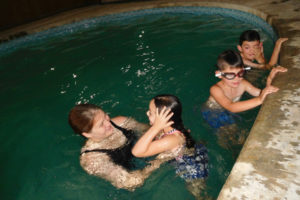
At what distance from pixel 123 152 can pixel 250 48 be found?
123 inches

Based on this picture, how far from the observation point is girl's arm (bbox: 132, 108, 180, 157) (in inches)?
91.7

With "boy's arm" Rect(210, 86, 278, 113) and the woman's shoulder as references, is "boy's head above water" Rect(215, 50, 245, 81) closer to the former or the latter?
"boy's arm" Rect(210, 86, 278, 113)

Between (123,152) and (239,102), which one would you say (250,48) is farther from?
(123,152)

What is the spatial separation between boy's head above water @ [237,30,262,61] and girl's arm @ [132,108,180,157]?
2.66 metres

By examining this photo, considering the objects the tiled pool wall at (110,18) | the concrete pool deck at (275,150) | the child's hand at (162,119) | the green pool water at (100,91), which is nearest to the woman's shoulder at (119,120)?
the green pool water at (100,91)

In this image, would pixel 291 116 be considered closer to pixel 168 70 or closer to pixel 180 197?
pixel 180 197

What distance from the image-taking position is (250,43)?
163 inches

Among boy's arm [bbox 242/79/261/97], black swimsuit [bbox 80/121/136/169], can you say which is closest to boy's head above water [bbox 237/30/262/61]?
boy's arm [bbox 242/79/261/97]

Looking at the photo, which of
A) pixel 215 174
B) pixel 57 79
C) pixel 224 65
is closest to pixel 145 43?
pixel 57 79

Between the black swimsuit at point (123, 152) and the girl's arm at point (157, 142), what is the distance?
61cm

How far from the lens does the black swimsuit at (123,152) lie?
3.00m

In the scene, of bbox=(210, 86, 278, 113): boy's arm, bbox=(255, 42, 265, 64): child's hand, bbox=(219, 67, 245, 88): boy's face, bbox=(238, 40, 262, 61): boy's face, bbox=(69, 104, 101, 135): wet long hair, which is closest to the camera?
bbox=(69, 104, 101, 135): wet long hair

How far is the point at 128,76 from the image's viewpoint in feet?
20.0

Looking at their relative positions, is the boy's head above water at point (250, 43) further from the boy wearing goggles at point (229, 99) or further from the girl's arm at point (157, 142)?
the girl's arm at point (157, 142)
